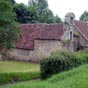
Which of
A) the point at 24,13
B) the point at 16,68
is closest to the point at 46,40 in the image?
the point at 16,68

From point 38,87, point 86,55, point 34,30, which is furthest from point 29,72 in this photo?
point 38,87

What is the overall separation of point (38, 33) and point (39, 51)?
2.92 m

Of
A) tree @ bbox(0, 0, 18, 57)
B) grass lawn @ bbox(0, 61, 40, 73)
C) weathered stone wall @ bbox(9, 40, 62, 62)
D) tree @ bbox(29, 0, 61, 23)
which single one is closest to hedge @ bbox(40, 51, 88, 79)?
tree @ bbox(0, 0, 18, 57)

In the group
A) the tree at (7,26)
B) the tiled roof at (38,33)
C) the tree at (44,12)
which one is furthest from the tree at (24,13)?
the tree at (7,26)

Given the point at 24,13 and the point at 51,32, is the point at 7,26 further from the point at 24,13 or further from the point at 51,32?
the point at 24,13

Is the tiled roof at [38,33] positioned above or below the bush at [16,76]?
above

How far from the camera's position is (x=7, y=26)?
27656 mm

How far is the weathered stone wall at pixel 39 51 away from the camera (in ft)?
150

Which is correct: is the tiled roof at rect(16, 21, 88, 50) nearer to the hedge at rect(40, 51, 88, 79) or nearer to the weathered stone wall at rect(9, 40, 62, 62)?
the weathered stone wall at rect(9, 40, 62, 62)

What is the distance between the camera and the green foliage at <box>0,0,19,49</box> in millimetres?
26798

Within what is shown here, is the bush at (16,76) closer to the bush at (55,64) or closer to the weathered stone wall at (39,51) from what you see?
the bush at (55,64)

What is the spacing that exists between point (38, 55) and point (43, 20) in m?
26.5

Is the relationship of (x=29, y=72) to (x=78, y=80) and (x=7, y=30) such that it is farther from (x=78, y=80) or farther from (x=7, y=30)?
(x=78, y=80)

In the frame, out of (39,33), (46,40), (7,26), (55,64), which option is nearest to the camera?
(55,64)
